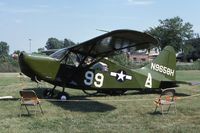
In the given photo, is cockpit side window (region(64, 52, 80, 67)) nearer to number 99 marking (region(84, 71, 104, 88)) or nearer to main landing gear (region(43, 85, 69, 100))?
number 99 marking (region(84, 71, 104, 88))

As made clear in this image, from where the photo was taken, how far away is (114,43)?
48.0ft

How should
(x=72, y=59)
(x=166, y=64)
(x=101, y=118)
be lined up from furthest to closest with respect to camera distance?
1. (x=166, y=64)
2. (x=72, y=59)
3. (x=101, y=118)

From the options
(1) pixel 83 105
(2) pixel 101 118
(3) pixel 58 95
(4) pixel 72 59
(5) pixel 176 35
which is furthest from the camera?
(5) pixel 176 35

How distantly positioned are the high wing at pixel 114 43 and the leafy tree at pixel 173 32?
115166 mm

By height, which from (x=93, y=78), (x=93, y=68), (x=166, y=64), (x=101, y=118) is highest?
(x=166, y=64)

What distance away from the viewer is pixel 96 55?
1650cm

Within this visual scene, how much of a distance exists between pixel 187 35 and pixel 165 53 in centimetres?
12007

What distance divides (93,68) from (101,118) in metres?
5.04

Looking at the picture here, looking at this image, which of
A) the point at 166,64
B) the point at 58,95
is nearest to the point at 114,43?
the point at 58,95

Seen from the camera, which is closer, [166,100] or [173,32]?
[166,100]

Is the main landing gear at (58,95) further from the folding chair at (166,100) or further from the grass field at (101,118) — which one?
the folding chair at (166,100)

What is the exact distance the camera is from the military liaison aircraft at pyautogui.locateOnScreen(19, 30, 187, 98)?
1471 cm

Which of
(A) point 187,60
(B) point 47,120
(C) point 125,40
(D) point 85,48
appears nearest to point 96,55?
(D) point 85,48

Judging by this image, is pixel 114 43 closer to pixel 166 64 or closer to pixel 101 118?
pixel 101 118
